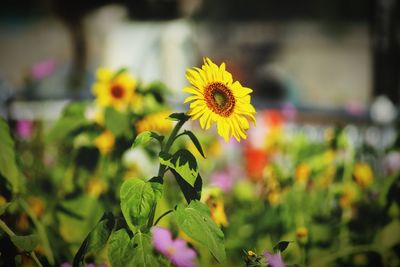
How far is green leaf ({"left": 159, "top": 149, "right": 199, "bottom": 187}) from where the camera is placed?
2.61 ft

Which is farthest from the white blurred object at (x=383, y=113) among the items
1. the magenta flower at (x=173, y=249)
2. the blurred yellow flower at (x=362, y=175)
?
the magenta flower at (x=173, y=249)

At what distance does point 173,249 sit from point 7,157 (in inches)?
12.7

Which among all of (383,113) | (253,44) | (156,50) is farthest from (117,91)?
(253,44)

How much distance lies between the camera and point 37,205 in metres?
1.49

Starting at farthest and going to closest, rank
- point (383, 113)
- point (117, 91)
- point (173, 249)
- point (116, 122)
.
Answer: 1. point (383, 113)
2. point (117, 91)
3. point (116, 122)
4. point (173, 249)

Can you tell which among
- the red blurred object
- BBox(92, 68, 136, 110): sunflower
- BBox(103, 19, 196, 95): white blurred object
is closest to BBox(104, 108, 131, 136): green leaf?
BBox(92, 68, 136, 110): sunflower

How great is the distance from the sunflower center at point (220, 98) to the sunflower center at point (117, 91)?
2.02 feet

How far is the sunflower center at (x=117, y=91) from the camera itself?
1368 millimetres

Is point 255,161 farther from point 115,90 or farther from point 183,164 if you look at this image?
point 183,164

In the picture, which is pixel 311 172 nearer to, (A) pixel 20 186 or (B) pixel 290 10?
(A) pixel 20 186

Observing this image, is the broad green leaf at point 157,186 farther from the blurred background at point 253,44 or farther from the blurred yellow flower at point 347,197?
the blurred background at point 253,44

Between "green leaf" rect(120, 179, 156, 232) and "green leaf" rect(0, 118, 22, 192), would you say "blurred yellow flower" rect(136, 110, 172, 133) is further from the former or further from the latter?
"green leaf" rect(120, 179, 156, 232)

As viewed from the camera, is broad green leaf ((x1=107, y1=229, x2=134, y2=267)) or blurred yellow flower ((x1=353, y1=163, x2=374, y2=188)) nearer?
broad green leaf ((x1=107, y1=229, x2=134, y2=267))

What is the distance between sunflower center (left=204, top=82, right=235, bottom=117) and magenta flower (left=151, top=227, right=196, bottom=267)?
0.86 feet
